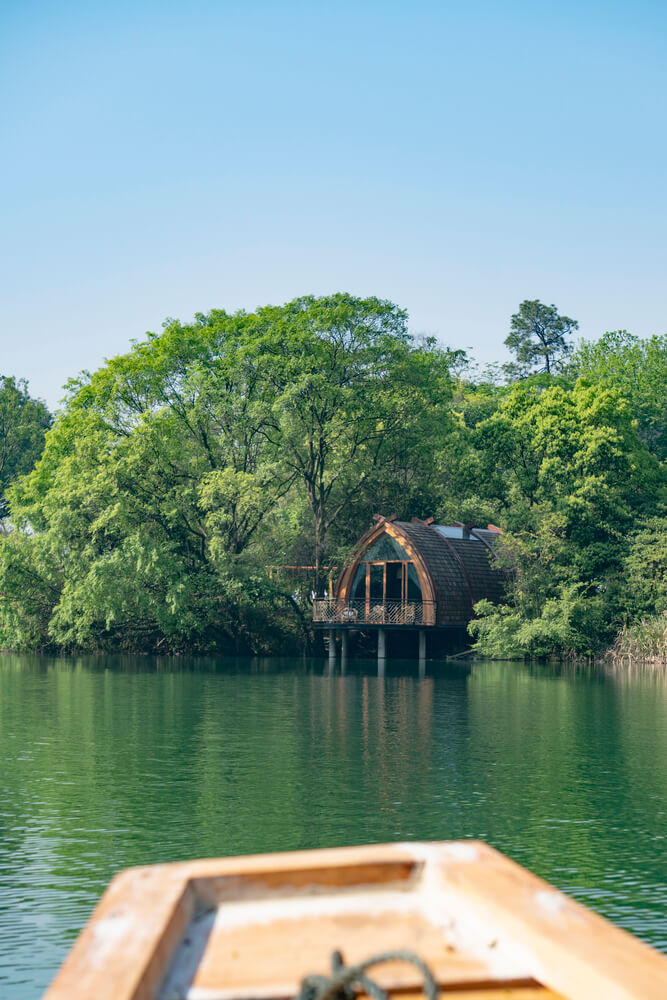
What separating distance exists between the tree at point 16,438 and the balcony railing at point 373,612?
29.7 m

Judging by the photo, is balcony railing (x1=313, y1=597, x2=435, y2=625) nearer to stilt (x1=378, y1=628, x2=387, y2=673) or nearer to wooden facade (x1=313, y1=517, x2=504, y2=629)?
wooden facade (x1=313, y1=517, x2=504, y2=629)

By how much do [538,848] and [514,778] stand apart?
3430 mm

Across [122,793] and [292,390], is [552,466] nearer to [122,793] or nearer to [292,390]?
[292,390]

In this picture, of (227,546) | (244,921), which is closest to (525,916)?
(244,921)

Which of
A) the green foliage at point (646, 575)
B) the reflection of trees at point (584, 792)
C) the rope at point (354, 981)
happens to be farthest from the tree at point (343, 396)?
the rope at point (354, 981)

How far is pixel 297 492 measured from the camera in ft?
133

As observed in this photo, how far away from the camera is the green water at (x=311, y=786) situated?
8.12 metres

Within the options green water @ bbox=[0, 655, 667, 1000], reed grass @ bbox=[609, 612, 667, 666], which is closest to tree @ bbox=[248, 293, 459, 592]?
reed grass @ bbox=[609, 612, 667, 666]

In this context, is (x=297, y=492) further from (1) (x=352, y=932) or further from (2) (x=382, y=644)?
(1) (x=352, y=932)

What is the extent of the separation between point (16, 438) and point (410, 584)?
33178 millimetres

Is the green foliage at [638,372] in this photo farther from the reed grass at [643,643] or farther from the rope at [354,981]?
the rope at [354,981]

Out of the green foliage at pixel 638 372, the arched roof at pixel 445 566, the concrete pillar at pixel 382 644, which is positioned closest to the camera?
the arched roof at pixel 445 566

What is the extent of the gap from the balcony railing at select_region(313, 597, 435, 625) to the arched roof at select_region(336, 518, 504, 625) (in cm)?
33

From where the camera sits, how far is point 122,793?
11.5 m
